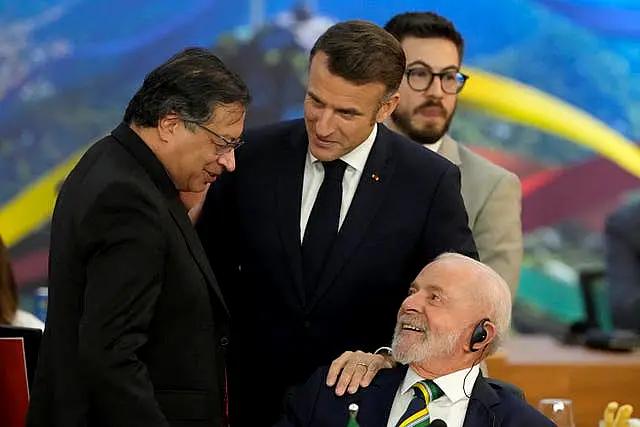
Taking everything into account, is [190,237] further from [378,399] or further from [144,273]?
[378,399]

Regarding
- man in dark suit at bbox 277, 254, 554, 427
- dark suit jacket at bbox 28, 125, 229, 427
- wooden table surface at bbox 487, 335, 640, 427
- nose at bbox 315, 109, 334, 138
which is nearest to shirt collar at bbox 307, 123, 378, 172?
nose at bbox 315, 109, 334, 138

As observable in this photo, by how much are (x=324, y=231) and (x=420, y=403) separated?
1.46 ft

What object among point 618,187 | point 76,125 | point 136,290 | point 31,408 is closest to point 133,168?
point 136,290

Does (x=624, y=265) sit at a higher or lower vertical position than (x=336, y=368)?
higher

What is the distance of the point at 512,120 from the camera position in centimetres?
538

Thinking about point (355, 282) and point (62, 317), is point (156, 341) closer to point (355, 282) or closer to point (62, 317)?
point (62, 317)

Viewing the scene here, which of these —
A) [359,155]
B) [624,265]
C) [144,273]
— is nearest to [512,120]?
[624,265]

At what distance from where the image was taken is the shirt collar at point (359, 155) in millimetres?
2959

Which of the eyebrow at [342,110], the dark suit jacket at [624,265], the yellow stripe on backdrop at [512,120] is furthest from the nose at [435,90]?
the yellow stripe on backdrop at [512,120]

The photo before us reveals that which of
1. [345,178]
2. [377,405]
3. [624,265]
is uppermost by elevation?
[345,178]

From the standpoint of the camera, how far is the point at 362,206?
2.93 m

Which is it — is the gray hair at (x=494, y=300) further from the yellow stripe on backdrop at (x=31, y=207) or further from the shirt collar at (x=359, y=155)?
the yellow stripe on backdrop at (x=31, y=207)

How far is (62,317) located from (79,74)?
9.93ft

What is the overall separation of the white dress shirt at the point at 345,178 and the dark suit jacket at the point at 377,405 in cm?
38
